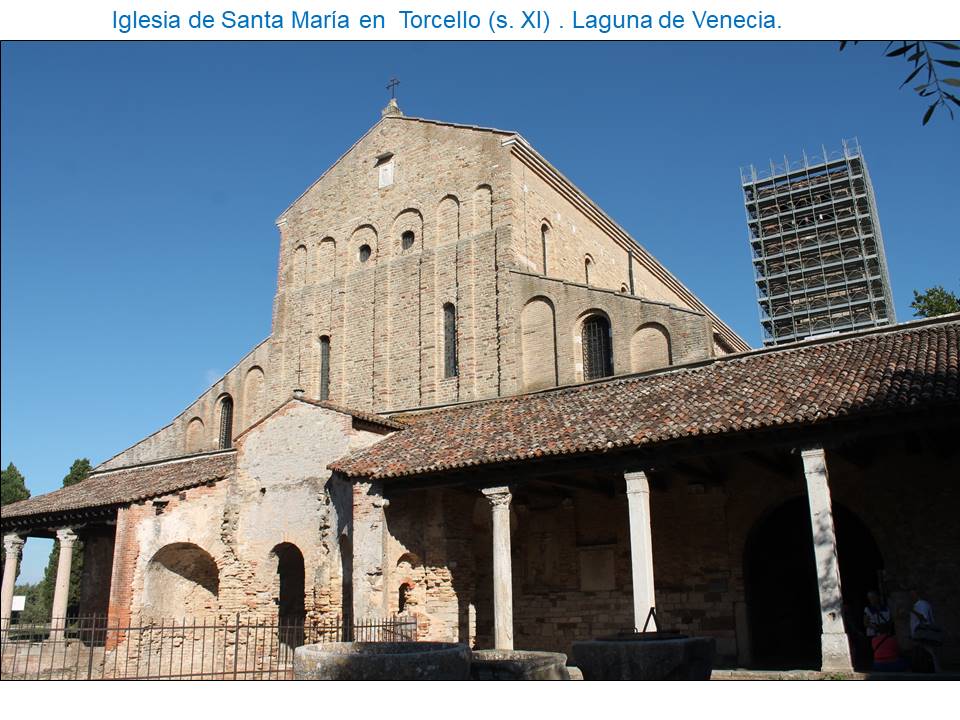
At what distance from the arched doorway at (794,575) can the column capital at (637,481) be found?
137 inches

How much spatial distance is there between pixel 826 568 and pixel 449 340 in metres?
12.8

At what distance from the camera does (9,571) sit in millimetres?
23016

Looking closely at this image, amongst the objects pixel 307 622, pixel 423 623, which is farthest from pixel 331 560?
pixel 423 623

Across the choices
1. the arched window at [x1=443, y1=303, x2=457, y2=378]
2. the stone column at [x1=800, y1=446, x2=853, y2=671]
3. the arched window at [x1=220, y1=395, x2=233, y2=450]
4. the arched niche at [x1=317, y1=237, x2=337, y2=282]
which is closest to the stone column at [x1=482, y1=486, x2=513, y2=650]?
the stone column at [x1=800, y1=446, x2=853, y2=671]

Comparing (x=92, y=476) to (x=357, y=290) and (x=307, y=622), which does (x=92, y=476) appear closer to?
(x=357, y=290)

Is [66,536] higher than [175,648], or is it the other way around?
[66,536]

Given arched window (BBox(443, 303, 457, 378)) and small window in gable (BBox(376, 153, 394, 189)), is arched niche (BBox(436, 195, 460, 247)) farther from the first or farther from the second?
small window in gable (BBox(376, 153, 394, 189))

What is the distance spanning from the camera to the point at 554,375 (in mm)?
20938

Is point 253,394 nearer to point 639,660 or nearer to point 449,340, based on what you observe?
point 449,340

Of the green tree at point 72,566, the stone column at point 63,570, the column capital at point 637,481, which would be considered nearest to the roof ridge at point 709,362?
the column capital at point 637,481

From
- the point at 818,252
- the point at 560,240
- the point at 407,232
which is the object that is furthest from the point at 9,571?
the point at 818,252

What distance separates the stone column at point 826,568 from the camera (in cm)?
1190

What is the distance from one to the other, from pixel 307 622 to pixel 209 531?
3.87 metres

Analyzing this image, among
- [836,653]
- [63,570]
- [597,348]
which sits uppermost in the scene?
[597,348]
